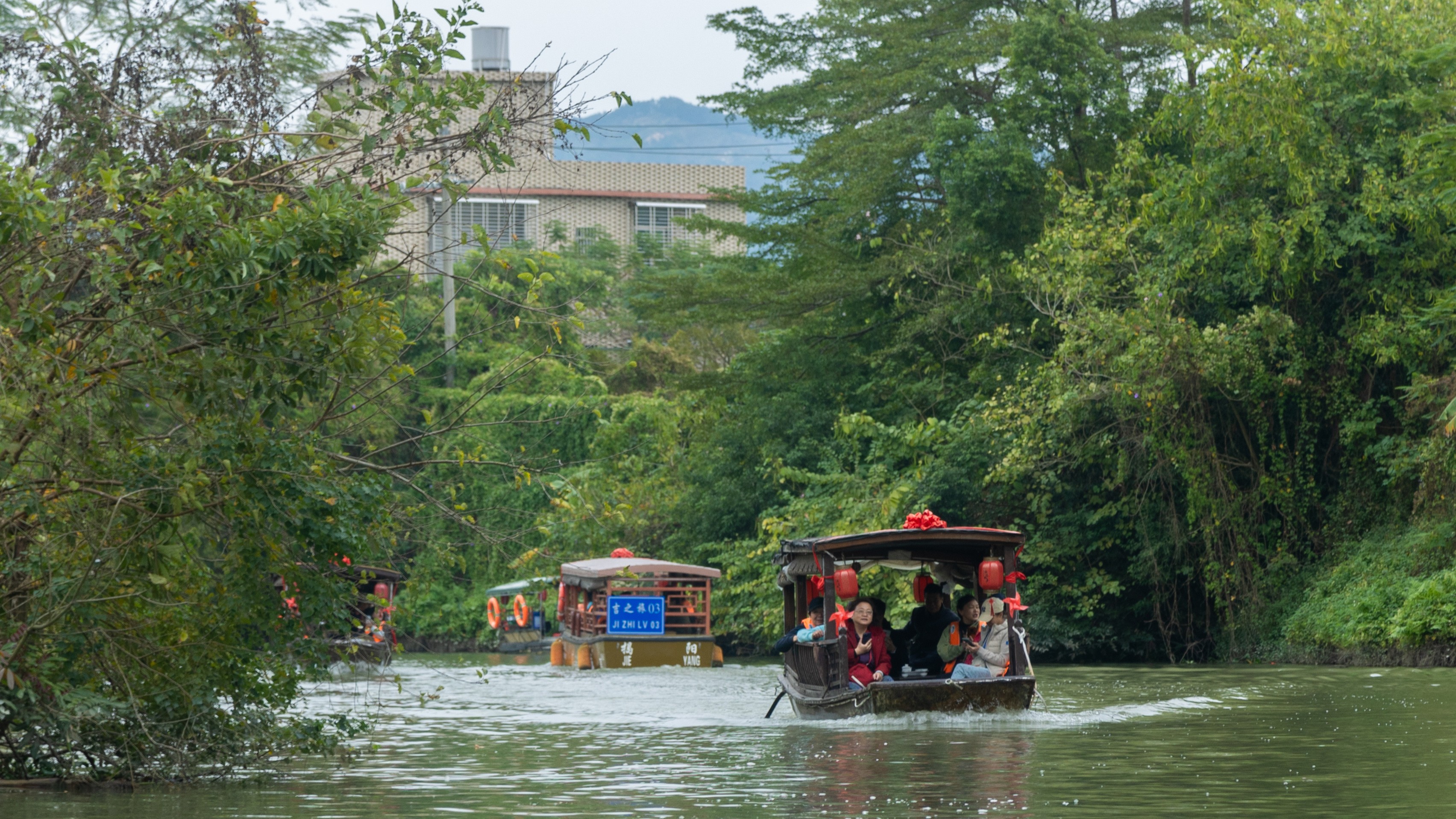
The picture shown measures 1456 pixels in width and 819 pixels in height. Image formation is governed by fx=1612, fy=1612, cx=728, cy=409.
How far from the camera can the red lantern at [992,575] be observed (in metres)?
16.0

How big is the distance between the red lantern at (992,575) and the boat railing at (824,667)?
154 cm

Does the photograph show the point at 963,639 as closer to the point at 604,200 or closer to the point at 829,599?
the point at 829,599

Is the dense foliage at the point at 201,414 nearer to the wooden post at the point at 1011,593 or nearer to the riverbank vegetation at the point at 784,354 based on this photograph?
the riverbank vegetation at the point at 784,354

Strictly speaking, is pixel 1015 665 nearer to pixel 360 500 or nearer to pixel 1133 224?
pixel 360 500

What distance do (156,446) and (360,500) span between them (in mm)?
1402

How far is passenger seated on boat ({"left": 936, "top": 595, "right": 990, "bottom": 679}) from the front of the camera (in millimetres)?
16281

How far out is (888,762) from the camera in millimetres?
12266

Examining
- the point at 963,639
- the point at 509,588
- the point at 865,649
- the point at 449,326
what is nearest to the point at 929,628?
the point at 963,639

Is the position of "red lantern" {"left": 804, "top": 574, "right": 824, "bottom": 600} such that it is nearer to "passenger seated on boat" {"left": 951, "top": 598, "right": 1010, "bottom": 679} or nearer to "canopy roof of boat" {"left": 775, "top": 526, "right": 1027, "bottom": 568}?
"canopy roof of boat" {"left": 775, "top": 526, "right": 1027, "bottom": 568}

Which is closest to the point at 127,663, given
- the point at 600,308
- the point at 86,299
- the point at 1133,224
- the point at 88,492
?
the point at 88,492

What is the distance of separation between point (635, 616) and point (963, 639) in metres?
14.2

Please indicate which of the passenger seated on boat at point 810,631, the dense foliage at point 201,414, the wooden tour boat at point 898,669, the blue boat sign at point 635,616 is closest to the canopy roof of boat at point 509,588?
the blue boat sign at point 635,616

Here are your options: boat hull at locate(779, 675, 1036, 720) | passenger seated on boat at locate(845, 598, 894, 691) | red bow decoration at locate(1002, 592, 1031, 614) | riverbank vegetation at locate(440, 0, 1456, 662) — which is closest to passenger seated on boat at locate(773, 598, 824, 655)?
passenger seated on boat at locate(845, 598, 894, 691)

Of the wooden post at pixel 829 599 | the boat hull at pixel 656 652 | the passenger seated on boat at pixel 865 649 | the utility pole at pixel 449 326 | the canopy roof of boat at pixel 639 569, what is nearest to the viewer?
the wooden post at pixel 829 599
